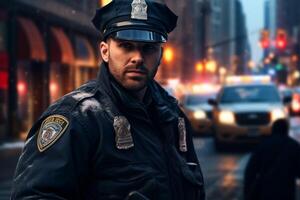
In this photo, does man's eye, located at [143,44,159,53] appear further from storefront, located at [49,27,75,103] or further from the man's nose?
storefront, located at [49,27,75,103]

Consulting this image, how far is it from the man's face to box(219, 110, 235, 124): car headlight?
18.1 meters

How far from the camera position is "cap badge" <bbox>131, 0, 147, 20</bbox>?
2.80 meters

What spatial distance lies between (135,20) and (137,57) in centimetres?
13

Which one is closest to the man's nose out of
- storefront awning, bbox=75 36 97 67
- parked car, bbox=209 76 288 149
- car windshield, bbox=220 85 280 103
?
parked car, bbox=209 76 288 149

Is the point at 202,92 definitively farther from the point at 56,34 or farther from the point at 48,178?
the point at 48,178

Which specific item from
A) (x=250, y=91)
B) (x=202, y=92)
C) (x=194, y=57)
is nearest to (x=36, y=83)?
(x=202, y=92)

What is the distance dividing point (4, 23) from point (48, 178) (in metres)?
22.4

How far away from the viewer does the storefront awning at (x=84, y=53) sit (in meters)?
32.9

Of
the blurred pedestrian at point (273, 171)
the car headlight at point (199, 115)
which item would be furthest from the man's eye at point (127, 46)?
the car headlight at point (199, 115)

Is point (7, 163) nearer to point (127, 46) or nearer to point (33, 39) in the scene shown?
point (33, 39)

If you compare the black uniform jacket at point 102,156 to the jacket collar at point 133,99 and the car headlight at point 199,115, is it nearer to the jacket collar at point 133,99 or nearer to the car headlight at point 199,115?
the jacket collar at point 133,99

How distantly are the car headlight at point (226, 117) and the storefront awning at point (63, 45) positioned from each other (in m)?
9.85

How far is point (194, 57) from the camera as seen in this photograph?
A: 78938 millimetres

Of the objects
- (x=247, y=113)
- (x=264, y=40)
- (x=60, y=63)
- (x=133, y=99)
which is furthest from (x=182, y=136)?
(x=264, y=40)
